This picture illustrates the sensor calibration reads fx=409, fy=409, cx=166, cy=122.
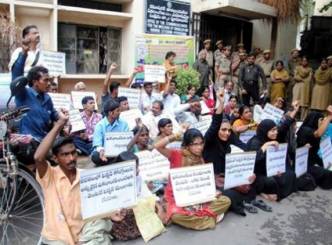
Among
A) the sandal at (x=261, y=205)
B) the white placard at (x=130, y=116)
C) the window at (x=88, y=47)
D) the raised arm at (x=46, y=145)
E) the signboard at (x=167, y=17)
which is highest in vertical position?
the signboard at (x=167, y=17)

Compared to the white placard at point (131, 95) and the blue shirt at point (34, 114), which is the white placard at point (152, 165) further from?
the white placard at point (131, 95)

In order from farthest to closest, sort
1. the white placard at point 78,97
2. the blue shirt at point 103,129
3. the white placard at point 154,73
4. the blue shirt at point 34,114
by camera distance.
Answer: the white placard at point 154,73
the white placard at point 78,97
the blue shirt at point 103,129
the blue shirt at point 34,114

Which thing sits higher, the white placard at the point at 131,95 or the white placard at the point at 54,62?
the white placard at the point at 54,62

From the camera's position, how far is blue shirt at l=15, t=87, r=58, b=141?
145 inches

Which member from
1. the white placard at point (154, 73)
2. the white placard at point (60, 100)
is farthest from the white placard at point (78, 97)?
the white placard at point (154, 73)

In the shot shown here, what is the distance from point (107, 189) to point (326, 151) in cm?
369

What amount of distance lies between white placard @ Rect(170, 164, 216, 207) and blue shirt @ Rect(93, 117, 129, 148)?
51.7 inches

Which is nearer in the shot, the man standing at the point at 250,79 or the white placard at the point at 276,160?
the white placard at the point at 276,160

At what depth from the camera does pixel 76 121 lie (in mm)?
5832

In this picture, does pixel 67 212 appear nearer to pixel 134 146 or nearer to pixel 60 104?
pixel 134 146

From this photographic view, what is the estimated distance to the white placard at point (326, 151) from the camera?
227 inches

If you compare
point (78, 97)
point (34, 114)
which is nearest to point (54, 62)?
point (78, 97)

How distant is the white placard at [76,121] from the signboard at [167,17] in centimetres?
359

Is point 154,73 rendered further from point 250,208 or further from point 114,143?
point 250,208
